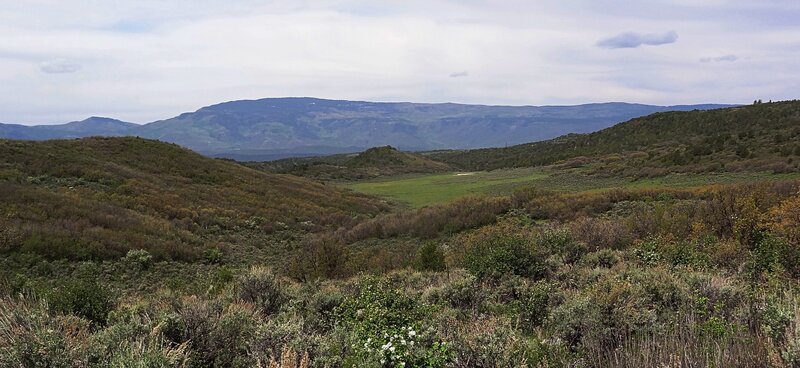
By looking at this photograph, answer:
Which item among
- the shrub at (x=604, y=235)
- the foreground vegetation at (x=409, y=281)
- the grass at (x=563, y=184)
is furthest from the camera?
the grass at (x=563, y=184)

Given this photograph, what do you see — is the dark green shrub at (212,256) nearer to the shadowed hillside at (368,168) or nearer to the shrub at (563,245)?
the shrub at (563,245)

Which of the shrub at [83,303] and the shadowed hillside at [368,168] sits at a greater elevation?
the shrub at [83,303]

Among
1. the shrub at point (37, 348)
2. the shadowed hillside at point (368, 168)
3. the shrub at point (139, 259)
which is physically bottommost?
the shadowed hillside at point (368, 168)

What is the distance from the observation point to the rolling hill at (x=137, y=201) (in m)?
16.2

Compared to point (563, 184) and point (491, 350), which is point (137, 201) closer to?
point (491, 350)

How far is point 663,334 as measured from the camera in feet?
14.1

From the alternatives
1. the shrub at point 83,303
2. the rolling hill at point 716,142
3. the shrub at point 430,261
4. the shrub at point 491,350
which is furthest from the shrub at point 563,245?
the rolling hill at point 716,142

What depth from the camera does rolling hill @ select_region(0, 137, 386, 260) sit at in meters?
16.2

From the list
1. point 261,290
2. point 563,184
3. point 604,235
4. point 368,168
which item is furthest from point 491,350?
point 368,168

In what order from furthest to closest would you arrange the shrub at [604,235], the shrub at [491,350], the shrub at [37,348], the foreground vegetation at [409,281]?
the shrub at [604,235] < the foreground vegetation at [409,281] < the shrub at [491,350] < the shrub at [37,348]

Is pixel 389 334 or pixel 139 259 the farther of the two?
pixel 139 259

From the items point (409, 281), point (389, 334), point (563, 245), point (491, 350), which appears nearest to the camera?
point (491, 350)

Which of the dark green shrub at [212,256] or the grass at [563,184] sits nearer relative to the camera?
the dark green shrub at [212,256]

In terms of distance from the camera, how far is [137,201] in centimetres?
2502
